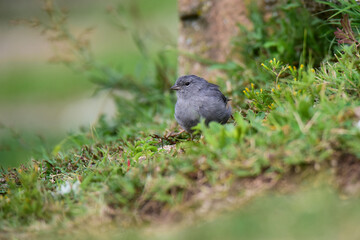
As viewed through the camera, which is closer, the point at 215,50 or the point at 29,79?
the point at 215,50

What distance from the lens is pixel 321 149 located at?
123 inches

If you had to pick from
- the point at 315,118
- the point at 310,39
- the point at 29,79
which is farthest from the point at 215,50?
the point at 29,79

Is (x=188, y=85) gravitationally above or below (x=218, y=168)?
above

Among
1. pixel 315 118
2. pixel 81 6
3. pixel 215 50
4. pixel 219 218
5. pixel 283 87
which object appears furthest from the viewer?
pixel 81 6

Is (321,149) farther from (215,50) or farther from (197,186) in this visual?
(215,50)

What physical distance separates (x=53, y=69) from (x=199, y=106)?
8.61 m

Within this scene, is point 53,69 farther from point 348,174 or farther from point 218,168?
point 348,174

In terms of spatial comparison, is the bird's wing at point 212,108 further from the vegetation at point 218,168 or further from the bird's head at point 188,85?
the vegetation at point 218,168

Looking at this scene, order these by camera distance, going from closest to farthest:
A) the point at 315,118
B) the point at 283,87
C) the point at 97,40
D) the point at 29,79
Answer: the point at 315,118
the point at 283,87
the point at 29,79
the point at 97,40

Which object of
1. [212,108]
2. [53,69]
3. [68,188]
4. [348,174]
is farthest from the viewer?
[53,69]

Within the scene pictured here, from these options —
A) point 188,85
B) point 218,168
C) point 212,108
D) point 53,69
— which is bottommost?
point 218,168

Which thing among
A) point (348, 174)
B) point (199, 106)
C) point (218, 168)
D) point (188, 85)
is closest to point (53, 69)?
point (188, 85)

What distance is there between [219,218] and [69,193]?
133cm

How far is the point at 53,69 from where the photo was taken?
1226 cm
